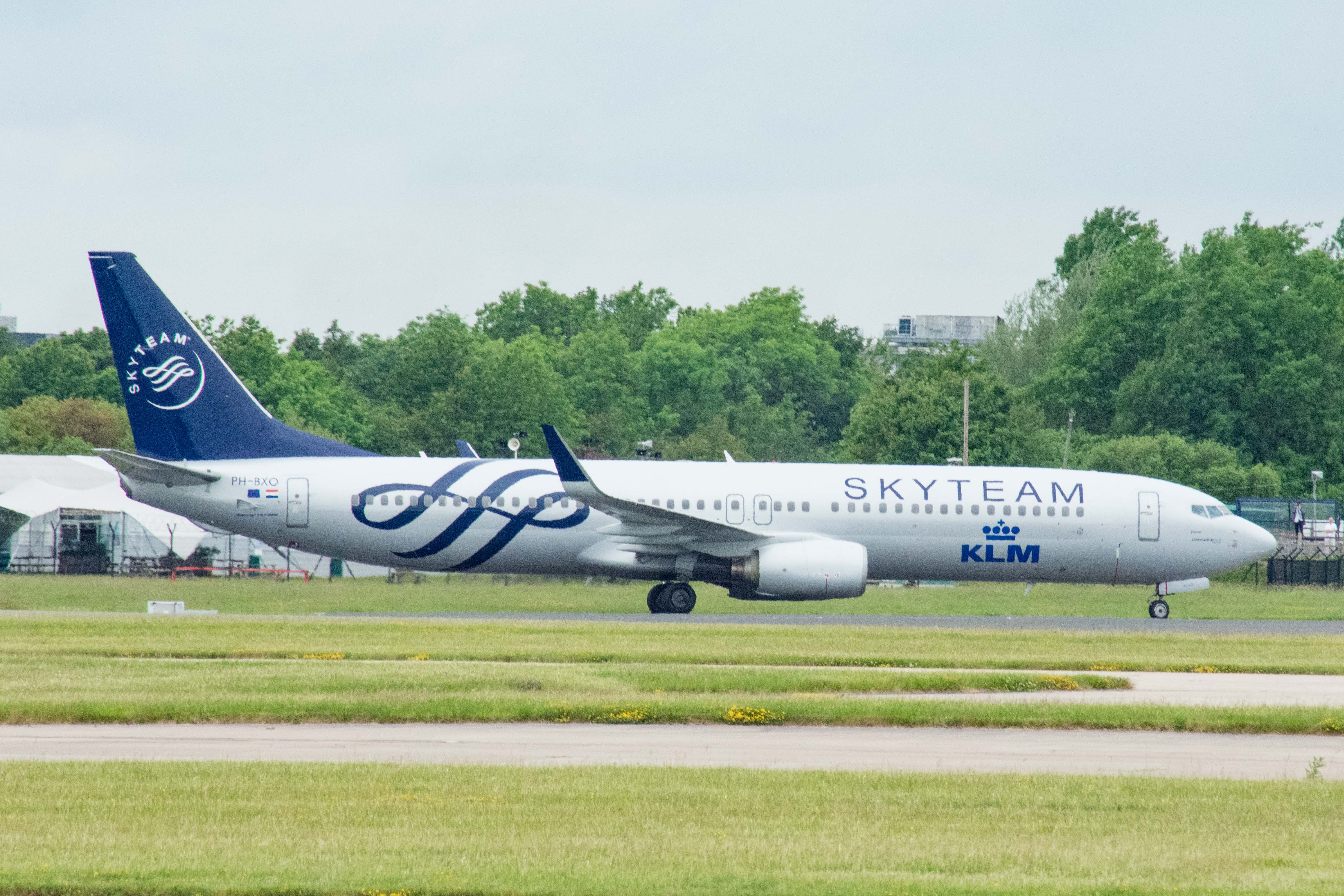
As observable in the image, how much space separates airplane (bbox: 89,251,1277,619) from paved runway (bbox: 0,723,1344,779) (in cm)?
1606

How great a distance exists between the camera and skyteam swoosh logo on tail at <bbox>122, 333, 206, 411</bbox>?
32.3 metres

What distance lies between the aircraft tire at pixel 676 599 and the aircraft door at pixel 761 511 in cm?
190

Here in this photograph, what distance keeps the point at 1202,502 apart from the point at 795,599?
960 cm

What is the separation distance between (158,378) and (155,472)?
1993 mm

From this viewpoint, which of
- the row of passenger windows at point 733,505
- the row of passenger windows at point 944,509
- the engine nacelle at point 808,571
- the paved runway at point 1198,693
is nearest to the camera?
the paved runway at point 1198,693

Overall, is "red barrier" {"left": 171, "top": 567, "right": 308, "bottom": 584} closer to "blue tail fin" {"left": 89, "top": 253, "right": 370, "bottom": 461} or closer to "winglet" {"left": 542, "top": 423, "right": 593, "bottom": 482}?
"blue tail fin" {"left": 89, "top": 253, "right": 370, "bottom": 461}

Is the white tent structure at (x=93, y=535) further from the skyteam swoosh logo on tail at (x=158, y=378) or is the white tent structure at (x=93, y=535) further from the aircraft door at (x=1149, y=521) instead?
the aircraft door at (x=1149, y=521)

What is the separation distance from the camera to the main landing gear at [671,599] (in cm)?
3288

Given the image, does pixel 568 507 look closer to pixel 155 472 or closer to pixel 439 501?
pixel 439 501

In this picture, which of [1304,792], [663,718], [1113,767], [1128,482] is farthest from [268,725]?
[1128,482]

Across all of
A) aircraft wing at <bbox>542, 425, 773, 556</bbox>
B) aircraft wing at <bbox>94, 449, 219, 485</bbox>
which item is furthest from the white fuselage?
aircraft wing at <bbox>542, 425, 773, 556</bbox>

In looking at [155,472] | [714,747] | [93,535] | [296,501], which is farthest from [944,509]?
[93,535]

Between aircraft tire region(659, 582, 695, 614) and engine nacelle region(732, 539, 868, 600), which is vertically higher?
engine nacelle region(732, 539, 868, 600)

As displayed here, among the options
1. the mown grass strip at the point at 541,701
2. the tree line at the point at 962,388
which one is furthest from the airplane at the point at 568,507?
the tree line at the point at 962,388
